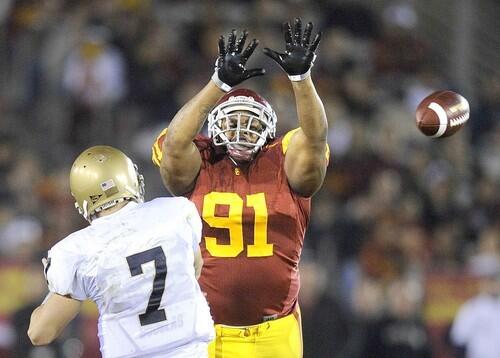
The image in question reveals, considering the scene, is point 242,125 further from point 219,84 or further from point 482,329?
point 482,329

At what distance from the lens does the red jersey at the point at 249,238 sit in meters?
5.18

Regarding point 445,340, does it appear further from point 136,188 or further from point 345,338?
point 136,188

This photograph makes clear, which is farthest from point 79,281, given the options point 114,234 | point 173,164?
point 173,164

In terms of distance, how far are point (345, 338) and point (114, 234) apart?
184 inches

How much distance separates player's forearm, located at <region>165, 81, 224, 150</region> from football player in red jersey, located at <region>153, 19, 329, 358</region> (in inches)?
1.7

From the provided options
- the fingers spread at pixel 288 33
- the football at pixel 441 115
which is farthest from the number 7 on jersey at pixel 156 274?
the football at pixel 441 115

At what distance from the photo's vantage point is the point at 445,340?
29.9ft

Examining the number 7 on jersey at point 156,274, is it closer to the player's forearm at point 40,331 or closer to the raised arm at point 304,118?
the player's forearm at point 40,331

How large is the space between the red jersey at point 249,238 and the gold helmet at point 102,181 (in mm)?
773

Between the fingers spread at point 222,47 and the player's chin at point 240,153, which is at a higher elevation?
the fingers spread at point 222,47

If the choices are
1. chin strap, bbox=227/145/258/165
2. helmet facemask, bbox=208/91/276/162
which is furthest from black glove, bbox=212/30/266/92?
chin strap, bbox=227/145/258/165

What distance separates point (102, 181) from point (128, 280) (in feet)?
1.38

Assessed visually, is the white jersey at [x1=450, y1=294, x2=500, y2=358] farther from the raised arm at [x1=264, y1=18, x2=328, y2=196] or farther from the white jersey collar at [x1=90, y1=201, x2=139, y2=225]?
the white jersey collar at [x1=90, y1=201, x2=139, y2=225]

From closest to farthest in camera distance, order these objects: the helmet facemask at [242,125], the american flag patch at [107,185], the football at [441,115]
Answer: the american flag patch at [107,185] < the helmet facemask at [242,125] < the football at [441,115]
